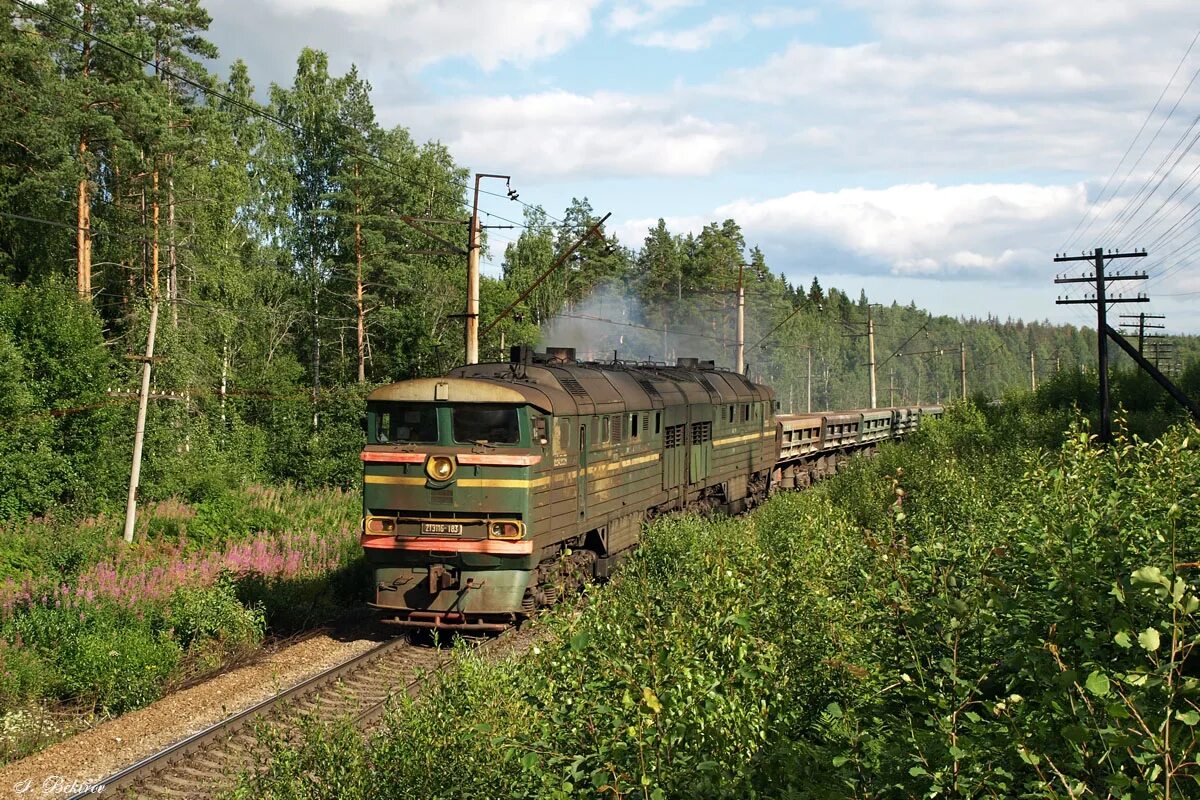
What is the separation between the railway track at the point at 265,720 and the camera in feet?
29.5

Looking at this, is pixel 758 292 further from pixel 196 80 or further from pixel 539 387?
pixel 539 387

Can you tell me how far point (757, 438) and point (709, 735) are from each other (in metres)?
21.3

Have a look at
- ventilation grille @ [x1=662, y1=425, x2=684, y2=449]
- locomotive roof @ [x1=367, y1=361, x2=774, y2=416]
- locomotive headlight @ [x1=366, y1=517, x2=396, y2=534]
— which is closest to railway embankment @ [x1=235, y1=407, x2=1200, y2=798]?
locomotive roof @ [x1=367, y1=361, x2=774, y2=416]

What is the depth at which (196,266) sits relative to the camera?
31.5m

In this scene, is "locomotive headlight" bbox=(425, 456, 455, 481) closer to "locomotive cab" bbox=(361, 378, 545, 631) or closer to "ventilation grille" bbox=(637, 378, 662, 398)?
"locomotive cab" bbox=(361, 378, 545, 631)

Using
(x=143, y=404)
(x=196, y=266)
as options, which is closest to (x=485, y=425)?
(x=143, y=404)

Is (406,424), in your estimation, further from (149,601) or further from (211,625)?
(149,601)

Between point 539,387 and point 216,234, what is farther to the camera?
point 216,234

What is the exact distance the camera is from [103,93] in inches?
1101

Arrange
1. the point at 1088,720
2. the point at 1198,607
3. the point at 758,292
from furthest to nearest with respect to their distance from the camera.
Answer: the point at 758,292 → the point at 1088,720 → the point at 1198,607

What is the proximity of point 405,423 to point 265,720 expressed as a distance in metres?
4.71

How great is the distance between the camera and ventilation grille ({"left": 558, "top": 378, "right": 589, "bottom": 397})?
1497 centimetres

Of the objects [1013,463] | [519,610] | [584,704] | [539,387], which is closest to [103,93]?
[539,387]

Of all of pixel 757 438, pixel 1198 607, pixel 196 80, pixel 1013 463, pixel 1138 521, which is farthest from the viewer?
pixel 196 80
